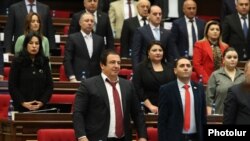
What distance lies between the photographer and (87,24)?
1135cm

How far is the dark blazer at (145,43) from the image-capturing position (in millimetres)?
11352

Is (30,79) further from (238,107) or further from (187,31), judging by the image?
(187,31)

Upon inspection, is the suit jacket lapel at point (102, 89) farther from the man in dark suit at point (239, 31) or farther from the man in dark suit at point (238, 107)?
the man in dark suit at point (239, 31)

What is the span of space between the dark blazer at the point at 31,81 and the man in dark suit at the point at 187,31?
3.02m

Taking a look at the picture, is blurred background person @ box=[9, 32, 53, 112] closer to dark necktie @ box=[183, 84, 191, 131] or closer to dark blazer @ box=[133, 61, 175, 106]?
dark blazer @ box=[133, 61, 175, 106]

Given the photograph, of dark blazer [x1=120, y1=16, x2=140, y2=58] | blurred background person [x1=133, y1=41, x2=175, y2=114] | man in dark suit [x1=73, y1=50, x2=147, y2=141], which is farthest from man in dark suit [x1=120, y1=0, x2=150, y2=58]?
man in dark suit [x1=73, y1=50, x2=147, y2=141]

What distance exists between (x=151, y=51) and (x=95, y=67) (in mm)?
1320

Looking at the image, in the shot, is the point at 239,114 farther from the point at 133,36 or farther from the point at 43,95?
the point at 133,36

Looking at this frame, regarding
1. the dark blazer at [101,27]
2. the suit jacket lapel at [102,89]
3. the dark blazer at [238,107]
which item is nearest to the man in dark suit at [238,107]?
the dark blazer at [238,107]

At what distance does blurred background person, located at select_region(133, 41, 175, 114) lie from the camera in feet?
32.9

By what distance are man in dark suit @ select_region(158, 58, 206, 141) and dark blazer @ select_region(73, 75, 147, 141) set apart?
374 millimetres

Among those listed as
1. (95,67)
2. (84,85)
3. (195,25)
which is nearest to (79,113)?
(84,85)

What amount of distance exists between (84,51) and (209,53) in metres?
1.57

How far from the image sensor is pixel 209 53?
11.3 metres
